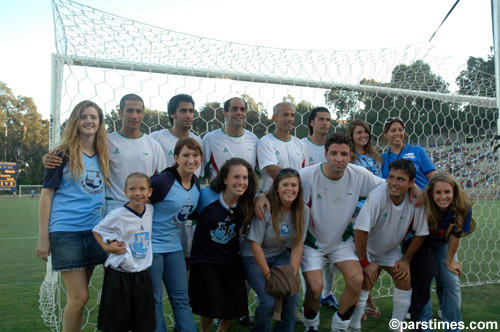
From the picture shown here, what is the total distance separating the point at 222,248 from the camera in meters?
2.64

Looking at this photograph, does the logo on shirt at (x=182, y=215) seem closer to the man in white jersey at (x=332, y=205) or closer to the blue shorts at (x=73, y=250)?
the blue shorts at (x=73, y=250)

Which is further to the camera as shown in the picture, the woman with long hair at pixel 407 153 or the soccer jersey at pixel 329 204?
the woman with long hair at pixel 407 153

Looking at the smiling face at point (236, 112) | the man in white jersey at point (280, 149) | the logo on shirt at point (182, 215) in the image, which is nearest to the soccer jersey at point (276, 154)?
the man in white jersey at point (280, 149)

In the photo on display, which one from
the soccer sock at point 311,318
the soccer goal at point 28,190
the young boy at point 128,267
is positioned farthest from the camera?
the soccer goal at point 28,190

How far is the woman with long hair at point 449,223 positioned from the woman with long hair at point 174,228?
67.4 inches

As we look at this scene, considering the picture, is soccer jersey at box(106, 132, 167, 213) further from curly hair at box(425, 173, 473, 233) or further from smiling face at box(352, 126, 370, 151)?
curly hair at box(425, 173, 473, 233)

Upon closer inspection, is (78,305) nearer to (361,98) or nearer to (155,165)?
(155,165)

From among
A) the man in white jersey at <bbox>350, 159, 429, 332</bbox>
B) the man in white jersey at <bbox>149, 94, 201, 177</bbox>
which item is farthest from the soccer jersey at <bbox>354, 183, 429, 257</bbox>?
the man in white jersey at <bbox>149, 94, 201, 177</bbox>

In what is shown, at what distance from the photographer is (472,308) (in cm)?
342

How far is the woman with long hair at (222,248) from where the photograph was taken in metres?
2.55

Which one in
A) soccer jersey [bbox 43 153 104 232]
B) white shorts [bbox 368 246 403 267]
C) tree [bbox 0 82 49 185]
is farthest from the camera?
tree [bbox 0 82 49 185]

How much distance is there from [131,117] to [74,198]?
2.35 ft

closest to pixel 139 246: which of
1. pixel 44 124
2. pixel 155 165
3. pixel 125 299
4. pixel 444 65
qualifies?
pixel 125 299

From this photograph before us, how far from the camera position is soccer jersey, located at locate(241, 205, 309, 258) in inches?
103
